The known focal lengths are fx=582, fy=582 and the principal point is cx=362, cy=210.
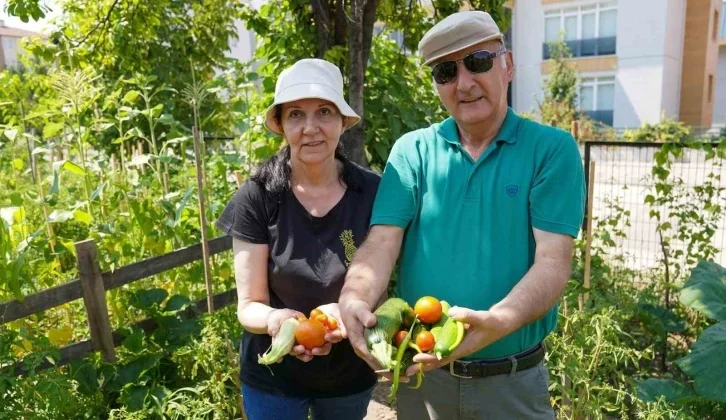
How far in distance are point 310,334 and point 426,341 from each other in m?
0.36

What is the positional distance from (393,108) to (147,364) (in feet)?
8.48

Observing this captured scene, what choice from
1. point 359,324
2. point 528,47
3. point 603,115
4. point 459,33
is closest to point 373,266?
point 359,324

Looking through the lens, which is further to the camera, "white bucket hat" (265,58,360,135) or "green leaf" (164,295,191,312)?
Answer: "green leaf" (164,295,191,312)

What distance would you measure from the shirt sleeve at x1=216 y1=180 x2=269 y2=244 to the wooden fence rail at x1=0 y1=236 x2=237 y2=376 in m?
1.46

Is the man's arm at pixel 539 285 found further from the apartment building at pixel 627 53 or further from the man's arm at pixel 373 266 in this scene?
the apartment building at pixel 627 53

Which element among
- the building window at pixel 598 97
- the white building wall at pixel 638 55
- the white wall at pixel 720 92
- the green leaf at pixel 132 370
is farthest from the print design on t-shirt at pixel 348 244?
the white wall at pixel 720 92

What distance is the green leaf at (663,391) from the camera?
124 inches

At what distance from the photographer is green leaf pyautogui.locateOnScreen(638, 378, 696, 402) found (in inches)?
124

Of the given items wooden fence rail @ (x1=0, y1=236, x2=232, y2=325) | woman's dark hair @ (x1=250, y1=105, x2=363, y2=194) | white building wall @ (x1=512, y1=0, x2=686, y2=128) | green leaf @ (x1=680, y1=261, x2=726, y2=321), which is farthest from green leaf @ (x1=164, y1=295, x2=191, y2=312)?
white building wall @ (x1=512, y1=0, x2=686, y2=128)

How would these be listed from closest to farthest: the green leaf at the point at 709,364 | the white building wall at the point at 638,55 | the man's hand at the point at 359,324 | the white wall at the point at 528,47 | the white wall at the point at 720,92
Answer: the man's hand at the point at 359,324, the green leaf at the point at 709,364, the white building wall at the point at 638,55, the white wall at the point at 528,47, the white wall at the point at 720,92

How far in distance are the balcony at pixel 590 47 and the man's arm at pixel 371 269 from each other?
24.0m

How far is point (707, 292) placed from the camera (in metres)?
3.52

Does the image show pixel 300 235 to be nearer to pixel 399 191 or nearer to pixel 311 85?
pixel 399 191

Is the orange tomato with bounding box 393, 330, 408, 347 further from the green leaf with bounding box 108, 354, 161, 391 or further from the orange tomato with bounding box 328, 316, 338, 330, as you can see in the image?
the green leaf with bounding box 108, 354, 161, 391
